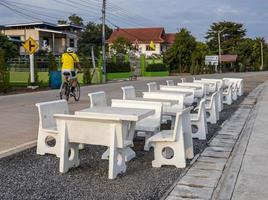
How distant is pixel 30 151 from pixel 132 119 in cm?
236

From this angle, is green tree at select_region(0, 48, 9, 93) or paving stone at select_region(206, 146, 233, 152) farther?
green tree at select_region(0, 48, 9, 93)

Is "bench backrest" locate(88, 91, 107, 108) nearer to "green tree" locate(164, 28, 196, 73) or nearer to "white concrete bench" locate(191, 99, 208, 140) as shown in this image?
"white concrete bench" locate(191, 99, 208, 140)

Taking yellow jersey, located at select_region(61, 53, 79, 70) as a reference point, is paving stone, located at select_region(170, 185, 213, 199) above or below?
below

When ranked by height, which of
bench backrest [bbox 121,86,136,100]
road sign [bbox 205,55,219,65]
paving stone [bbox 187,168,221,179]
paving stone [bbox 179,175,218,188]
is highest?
road sign [bbox 205,55,219,65]

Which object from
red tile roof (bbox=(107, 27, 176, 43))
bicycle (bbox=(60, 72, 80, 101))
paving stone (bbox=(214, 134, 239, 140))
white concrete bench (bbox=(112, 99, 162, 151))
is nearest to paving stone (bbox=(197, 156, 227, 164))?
white concrete bench (bbox=(112, 99, 162, 151))

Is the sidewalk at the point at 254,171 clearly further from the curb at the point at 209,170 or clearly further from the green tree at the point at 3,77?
the green tree at the point at 3,77

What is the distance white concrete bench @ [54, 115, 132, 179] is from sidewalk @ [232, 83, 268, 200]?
1.58 m

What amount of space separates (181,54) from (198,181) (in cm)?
5912

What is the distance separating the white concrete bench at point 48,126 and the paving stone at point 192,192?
7.83ft

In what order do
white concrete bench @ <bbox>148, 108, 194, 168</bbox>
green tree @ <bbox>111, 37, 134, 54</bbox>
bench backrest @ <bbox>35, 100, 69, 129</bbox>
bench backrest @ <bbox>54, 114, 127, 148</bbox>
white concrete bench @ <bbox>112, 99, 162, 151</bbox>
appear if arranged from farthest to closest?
1. green tree @ <bbox>111, 37, 134, 54</bbox>
2. white concrete bench @ <bbox>112, 99, 162, 151</bbox>
3. bench backrest @ <bbox>35, 100, 69, 129</bbox>
4. white concrete bench @ <bbox>148, 108, 194, 168</bbox>
5. bench backrest @ <bbox>54, 114, 127, 148</bbox>

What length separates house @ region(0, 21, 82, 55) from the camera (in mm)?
66062

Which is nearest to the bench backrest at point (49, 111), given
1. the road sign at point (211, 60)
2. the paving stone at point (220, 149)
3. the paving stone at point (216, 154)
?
the paving stone at point (216, 154)

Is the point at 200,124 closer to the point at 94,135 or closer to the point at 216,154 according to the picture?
the point at 216,154

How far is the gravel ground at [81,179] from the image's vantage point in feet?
18.3
